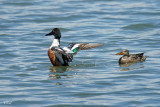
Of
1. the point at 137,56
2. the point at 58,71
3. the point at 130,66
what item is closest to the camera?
the point at 58,71

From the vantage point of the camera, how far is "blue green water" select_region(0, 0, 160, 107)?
9.60 metres

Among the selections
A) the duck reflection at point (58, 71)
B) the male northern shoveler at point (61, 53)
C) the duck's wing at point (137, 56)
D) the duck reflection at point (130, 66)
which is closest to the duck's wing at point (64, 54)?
the male northern shoveler at point (61, 53)

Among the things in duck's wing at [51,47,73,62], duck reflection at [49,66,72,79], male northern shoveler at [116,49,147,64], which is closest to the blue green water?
duck reflection at [49,66,72,79]

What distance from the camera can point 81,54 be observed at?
1456 cm

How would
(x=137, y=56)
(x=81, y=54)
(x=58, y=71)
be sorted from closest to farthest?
(x=58, y=71), (x=137, y=56), (x=81, y=54)

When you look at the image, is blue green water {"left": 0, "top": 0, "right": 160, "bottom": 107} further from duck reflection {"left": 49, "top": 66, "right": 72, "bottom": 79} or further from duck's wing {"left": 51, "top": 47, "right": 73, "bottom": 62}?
duck's wing {"left": 51, "top": 47, "right": 73, "bottom": 62}

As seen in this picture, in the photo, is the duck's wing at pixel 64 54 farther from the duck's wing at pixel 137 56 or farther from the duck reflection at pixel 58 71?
the duck's wing at pixel 137 56

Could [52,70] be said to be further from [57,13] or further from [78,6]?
[78,6]

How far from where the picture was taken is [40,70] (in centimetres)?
1223

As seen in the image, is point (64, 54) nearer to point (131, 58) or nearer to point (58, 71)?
point (58, 71)

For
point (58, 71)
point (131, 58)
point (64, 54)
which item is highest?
point (64, 54)

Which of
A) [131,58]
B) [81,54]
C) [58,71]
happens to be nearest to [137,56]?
[131,58]

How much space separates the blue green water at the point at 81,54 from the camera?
9602mm

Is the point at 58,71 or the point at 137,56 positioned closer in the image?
the point at 58,71
